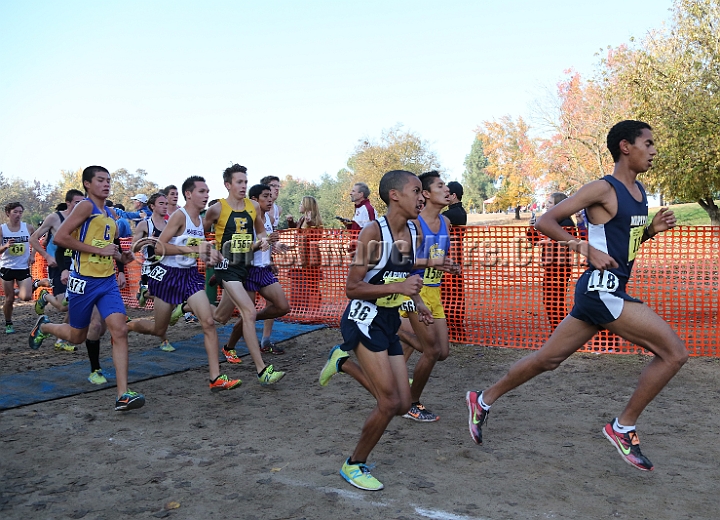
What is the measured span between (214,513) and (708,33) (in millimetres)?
21705

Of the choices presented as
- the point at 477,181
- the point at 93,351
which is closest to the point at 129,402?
the point at 93,351

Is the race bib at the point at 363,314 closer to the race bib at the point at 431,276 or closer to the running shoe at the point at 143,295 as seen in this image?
the race bib at the point at 431,276

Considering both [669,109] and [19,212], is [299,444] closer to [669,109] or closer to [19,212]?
[19,212]

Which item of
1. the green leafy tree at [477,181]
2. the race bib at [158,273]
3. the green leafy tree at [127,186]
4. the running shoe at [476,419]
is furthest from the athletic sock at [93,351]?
the green leafy tree at [477,181]

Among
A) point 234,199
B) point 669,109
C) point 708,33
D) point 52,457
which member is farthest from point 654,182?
point 52,457

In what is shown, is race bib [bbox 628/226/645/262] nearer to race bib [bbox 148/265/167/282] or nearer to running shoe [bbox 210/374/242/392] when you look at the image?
running shoe [bbox 210/374/242/392]

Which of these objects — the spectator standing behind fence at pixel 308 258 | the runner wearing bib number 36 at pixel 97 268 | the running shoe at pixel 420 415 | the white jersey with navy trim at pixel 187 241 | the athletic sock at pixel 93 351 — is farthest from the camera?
the spectator standing behind fence at pixel 308 258

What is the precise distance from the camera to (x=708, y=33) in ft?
64.9

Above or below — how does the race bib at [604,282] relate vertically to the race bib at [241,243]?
below

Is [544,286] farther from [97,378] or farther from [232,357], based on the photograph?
[97,378]

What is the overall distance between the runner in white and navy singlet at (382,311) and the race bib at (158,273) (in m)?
3.45

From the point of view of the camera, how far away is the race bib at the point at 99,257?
19.3ft

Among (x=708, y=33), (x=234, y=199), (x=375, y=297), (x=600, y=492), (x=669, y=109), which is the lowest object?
(x=600, y=492)

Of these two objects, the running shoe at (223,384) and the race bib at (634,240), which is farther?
the running shoe at (223,384)
